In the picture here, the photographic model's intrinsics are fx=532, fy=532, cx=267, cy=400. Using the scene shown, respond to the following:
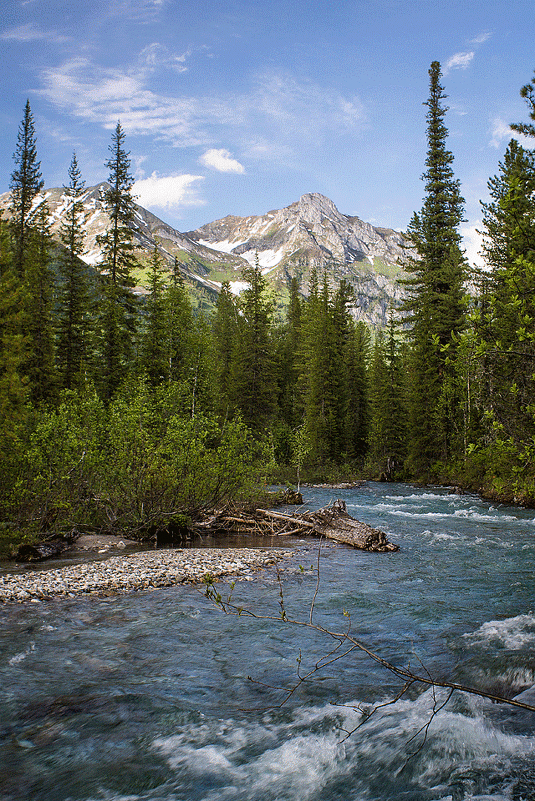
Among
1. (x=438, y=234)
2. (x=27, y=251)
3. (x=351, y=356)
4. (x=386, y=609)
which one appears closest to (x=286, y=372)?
(x=351, y=356)

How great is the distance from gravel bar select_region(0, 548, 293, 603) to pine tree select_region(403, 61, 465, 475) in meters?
22.5

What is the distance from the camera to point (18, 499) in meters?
13.6

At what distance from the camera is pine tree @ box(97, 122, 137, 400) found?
30047mm

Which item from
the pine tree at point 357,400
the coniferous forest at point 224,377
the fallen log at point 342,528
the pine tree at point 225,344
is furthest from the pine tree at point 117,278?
the pine tree at point 357,400

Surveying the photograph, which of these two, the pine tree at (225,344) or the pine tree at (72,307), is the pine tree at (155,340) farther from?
the pine tree at (225,344)

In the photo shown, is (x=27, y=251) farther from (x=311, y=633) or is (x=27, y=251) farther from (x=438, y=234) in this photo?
(x=311, y=633)

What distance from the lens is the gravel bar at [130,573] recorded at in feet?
30.7

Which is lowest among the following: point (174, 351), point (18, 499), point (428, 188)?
point (18, 499)

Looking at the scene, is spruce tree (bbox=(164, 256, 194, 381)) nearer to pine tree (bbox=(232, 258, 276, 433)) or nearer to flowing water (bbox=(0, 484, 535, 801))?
pine tree (bbox=(232, 258, 276, 433))

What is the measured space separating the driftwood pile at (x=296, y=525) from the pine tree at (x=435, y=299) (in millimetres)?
17592

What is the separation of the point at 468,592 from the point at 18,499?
10795 mm

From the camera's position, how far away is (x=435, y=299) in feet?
112

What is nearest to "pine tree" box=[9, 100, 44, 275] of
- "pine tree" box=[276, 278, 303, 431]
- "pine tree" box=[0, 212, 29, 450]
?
"pine tree" box=[0, 212, 29, 450]

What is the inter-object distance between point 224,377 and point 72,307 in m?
23.1
